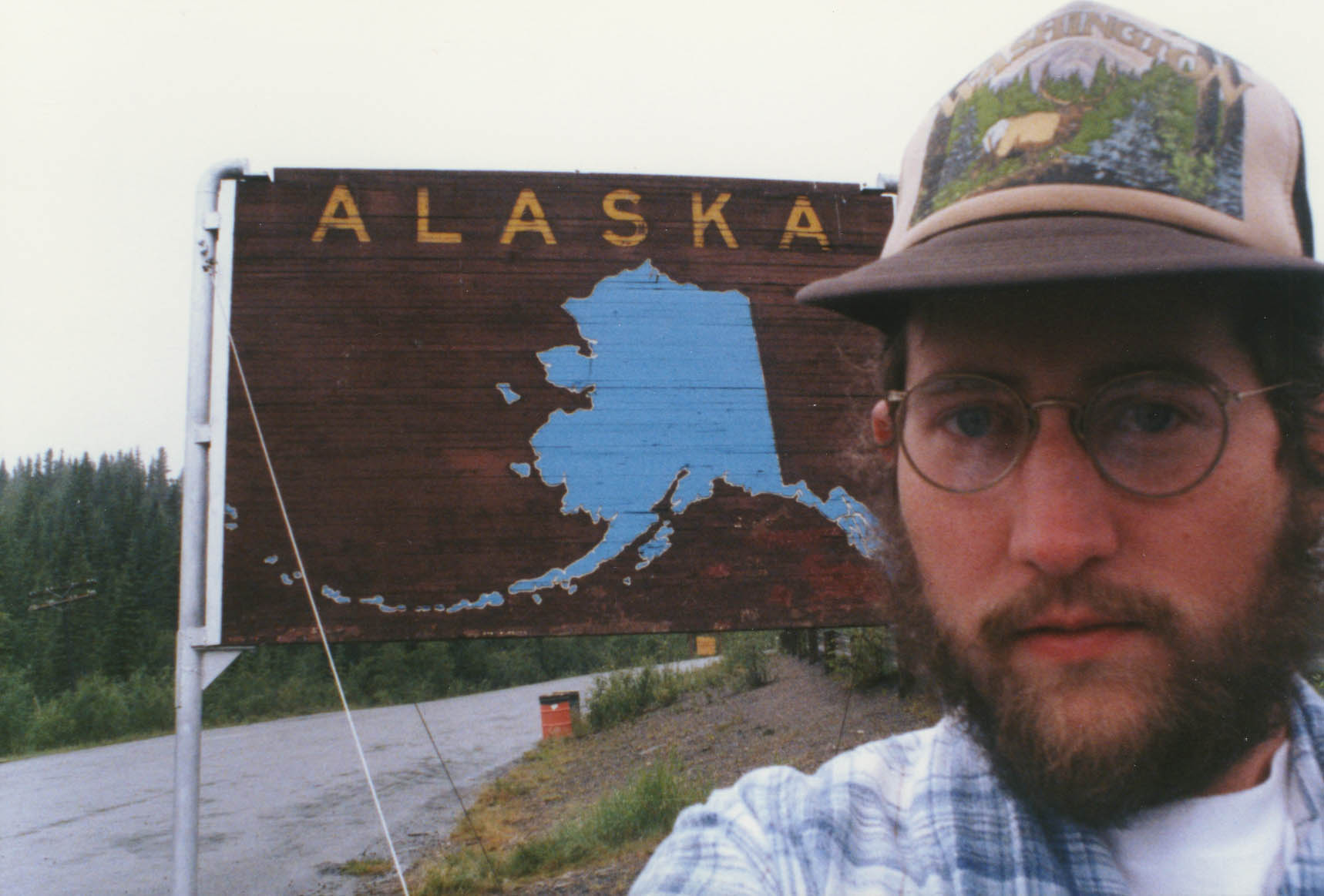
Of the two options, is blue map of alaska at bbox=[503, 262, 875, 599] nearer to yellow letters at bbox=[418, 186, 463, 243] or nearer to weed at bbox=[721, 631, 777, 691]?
yellow letters at bbox=[418, 186, 463, 243]

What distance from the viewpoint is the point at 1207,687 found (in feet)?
4.40

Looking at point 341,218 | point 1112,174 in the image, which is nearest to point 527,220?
point 341,218

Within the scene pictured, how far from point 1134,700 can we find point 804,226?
359 cm

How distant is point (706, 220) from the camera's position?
4.54 m

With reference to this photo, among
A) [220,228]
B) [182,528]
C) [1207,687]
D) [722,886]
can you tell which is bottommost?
[722,886]

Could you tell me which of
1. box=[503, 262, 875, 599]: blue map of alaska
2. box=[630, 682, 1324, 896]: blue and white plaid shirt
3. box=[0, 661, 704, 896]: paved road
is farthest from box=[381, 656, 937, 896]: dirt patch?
box=[630, 682, 1324, 896]: blue and white plaid shirt

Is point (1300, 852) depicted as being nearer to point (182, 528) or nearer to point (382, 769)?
point (182, 528)

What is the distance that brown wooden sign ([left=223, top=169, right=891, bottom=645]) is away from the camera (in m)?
4.14

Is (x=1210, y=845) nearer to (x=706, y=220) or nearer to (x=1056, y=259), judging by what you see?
(x=1056, y=259)

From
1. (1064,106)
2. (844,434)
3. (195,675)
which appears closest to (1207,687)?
(1064,106)

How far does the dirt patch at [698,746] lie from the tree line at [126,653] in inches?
368

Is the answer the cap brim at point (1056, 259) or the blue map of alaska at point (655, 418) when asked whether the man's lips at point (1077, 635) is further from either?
the blue map of alaska at point (655, 418)

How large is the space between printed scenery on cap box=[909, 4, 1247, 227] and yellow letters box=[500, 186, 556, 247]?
10.3ft

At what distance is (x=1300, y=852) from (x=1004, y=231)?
3.08 feet
